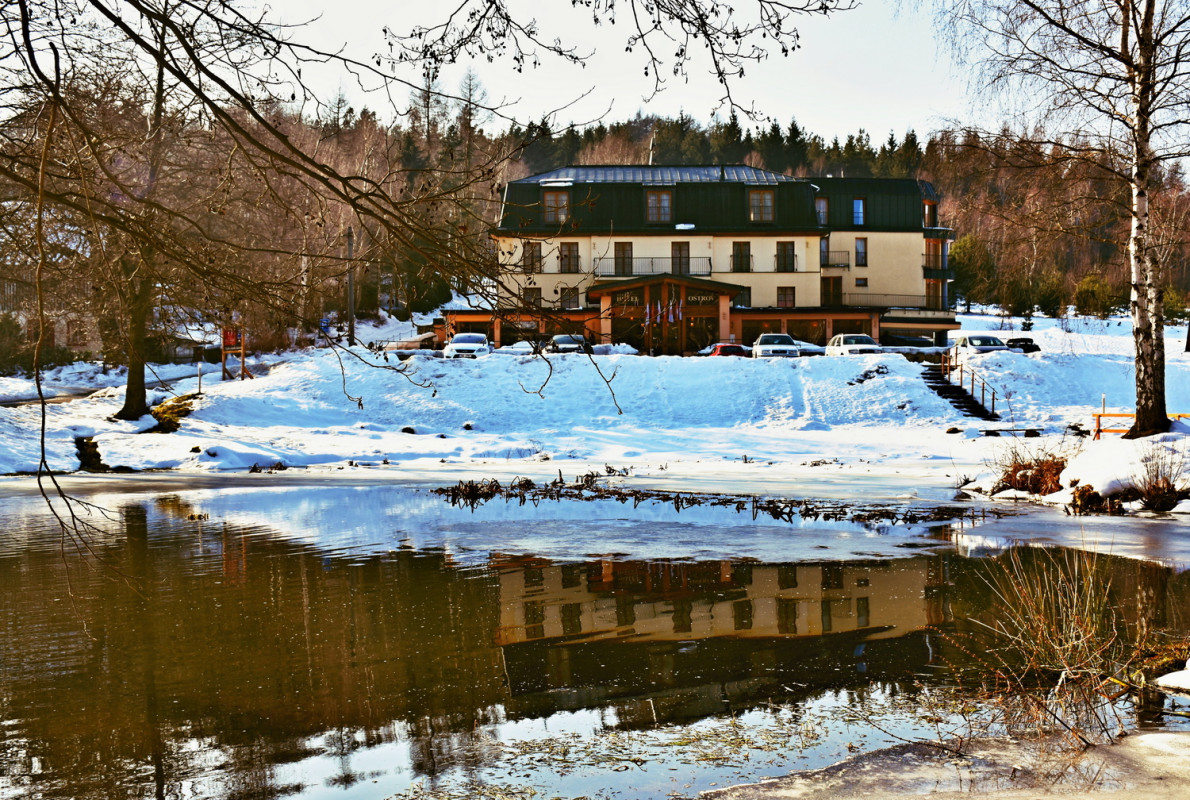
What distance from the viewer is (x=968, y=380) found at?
38344mm

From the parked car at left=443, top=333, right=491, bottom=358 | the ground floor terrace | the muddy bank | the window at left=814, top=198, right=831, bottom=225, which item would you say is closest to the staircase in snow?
the ground floor terrace

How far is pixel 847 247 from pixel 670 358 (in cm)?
2263

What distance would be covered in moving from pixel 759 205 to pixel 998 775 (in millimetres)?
51947

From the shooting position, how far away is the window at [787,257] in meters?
54.2

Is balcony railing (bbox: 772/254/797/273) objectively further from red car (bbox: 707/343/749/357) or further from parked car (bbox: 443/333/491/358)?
parked car (bbox: 443/333/491/358)

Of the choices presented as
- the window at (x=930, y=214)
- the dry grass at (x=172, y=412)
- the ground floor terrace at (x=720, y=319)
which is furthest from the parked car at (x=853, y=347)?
the dry grass at (x=172, y=412)

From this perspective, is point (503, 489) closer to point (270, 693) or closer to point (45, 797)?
point (270, 693)

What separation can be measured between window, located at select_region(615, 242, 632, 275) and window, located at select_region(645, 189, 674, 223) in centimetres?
219

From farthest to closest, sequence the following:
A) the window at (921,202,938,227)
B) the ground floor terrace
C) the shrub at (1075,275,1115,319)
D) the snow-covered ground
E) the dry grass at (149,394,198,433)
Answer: the window at (921,202,938,227)
the shrub at (1075,275,1115,319)
the ground floor terrace
the dry grass at (149,394,198,433)
the snow-covered ground

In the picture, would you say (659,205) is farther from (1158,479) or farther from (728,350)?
(1158,479)

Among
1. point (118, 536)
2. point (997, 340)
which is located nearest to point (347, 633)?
point (118, 536)

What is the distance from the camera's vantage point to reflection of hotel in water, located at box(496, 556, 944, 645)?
8.09m

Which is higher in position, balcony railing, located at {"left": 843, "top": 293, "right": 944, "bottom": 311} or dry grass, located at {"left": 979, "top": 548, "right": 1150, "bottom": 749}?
balcony railing, located at {"left": 843, "top": 293, "right": 944, "bottom": 311}

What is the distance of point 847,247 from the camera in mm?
58594
